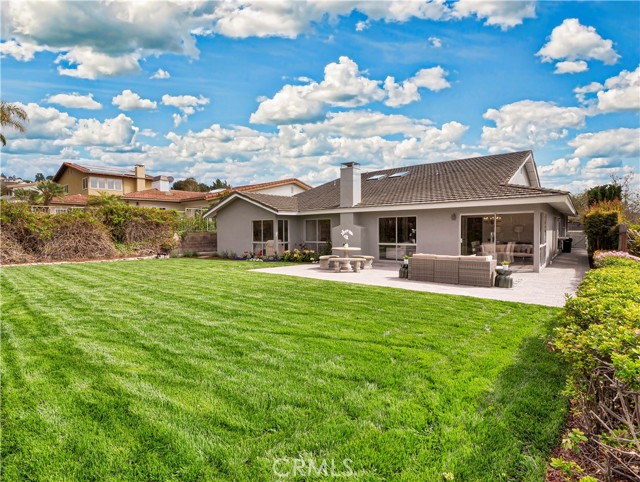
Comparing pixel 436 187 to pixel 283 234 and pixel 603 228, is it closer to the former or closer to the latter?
pixel 603 228

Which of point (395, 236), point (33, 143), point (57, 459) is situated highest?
point (33, 143)

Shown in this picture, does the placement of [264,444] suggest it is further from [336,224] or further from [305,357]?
[336,224]

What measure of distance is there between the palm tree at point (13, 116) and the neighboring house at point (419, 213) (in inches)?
463

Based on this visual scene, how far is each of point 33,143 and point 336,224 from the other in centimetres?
2289

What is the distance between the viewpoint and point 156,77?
17.9 metres

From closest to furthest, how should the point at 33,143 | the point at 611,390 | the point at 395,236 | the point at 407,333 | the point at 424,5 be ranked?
the point at 611,390
the point at 407,333
the point at 424,5
the point at 395,236
the point at 33,143

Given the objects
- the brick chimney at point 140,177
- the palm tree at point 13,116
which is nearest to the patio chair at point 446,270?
the palm tree at point 13,116

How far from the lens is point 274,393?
12.5 feet

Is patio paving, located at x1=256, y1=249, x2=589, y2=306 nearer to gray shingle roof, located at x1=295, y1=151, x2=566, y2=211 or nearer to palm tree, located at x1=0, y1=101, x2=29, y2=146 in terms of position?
gray shingle roof, located at x1=295, y1=151, x2=566, y2=211

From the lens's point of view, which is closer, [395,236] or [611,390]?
[611,390]

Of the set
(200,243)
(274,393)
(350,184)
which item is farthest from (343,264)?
(200,243)

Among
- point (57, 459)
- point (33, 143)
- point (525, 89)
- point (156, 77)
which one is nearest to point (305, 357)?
point (57, 459)

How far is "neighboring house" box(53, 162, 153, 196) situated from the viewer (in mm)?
39719

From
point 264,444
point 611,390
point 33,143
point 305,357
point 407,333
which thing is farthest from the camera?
point 33,143
